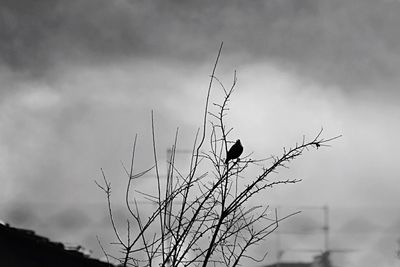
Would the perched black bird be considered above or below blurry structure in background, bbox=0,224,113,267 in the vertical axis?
below

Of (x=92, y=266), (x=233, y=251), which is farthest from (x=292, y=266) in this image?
(x=233, y=251)

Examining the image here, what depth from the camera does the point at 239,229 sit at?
26.0 feet

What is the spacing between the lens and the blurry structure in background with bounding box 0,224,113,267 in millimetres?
14719

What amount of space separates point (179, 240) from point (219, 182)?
2.27ft

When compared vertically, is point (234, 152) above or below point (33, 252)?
below

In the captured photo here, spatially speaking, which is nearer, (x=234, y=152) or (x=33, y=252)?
(x=234, y=152)

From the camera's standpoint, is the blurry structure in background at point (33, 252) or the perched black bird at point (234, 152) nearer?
the perched black bird at point (234, 152)

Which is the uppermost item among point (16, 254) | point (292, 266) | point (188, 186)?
point (292, 266)

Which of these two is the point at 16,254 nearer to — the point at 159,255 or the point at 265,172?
the point at 159,255

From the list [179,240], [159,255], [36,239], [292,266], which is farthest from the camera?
[292,266]

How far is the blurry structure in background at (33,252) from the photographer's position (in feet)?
48.3

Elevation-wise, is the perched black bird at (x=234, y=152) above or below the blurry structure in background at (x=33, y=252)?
below

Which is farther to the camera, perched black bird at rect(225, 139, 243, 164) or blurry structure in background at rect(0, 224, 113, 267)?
blurry structure in background at rect(0, 224, 113, 267)

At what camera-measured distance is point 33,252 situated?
15.0 metres
